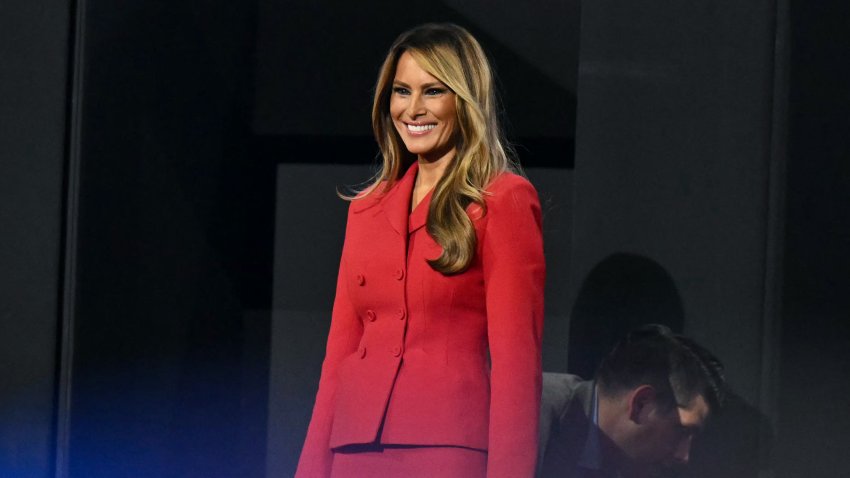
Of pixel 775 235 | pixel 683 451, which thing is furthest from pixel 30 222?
pixel 775 235

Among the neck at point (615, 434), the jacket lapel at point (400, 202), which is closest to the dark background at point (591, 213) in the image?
the neck at point (615, 434)

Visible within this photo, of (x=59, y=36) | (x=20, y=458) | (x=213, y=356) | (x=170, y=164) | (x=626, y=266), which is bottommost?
(x=20, y=458)

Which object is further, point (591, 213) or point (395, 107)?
point (591, 213)

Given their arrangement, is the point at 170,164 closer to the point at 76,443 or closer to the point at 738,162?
the point at 76,443

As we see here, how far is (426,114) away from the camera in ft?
9.03

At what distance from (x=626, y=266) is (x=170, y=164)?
143cm

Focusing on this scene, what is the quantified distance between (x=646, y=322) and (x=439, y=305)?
1.11 metres

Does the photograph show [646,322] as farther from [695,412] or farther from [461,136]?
[461,136]

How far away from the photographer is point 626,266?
11.8ft

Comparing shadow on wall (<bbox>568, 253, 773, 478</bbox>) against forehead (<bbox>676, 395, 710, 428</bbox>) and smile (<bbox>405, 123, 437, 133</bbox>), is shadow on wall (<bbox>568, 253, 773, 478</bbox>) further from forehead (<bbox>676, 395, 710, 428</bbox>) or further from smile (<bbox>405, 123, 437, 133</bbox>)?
smile (<bbox>405, 123, 437, 133</bbox>)

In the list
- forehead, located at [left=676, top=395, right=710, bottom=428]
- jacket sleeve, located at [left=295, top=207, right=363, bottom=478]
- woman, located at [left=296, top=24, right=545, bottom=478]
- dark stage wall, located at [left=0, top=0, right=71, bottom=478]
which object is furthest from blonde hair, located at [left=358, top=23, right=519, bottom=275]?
dark stage wall, located at [left=0, top=0, right=71, bottom=478]

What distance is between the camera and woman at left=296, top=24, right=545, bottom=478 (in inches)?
103

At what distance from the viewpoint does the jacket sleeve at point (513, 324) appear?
2576 millimetres

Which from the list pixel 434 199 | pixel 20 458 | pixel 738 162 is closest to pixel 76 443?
pixel 20 458
